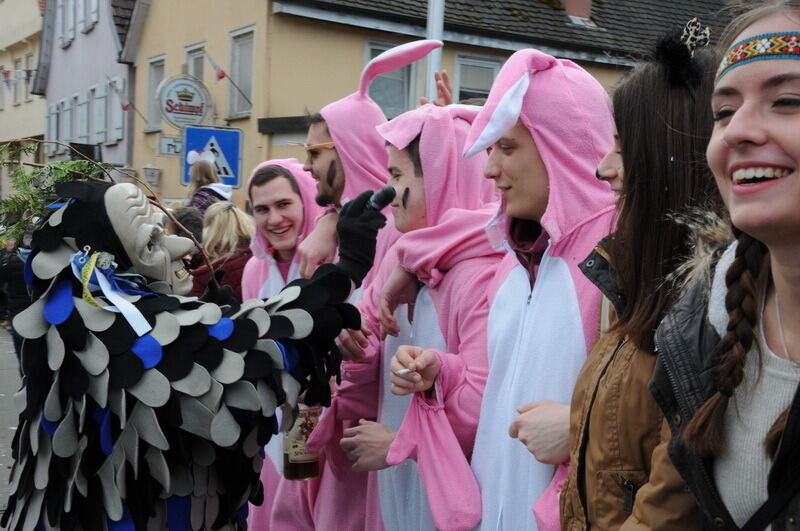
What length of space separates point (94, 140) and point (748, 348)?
26723mm

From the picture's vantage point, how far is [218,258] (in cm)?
562

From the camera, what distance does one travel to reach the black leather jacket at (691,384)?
168cm

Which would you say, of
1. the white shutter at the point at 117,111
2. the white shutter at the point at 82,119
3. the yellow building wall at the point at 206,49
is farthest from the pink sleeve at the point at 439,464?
the white shutter at the point at 82,119

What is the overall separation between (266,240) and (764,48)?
133 inches

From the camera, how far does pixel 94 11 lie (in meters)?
26.1

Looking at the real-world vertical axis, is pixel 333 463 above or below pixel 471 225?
below

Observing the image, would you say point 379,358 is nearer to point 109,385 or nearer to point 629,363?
point 109,385

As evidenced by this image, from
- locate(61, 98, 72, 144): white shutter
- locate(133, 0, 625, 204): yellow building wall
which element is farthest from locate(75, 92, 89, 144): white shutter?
locate(133, 0, 625, 204): yellow building wall

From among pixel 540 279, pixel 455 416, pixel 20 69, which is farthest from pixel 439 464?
pixel 20 69

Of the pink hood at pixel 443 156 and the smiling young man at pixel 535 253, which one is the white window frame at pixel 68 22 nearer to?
the pink hood at pixel 443 156

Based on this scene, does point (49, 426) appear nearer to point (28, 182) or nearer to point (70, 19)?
point (28, 182)

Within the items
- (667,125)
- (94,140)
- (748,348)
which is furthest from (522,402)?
(94,140)

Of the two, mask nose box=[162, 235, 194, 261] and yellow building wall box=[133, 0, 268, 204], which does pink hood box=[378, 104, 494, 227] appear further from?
yellow building wall box=[133, 0, 268, 204]

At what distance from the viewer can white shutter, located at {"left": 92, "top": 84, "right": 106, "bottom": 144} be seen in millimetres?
25777
